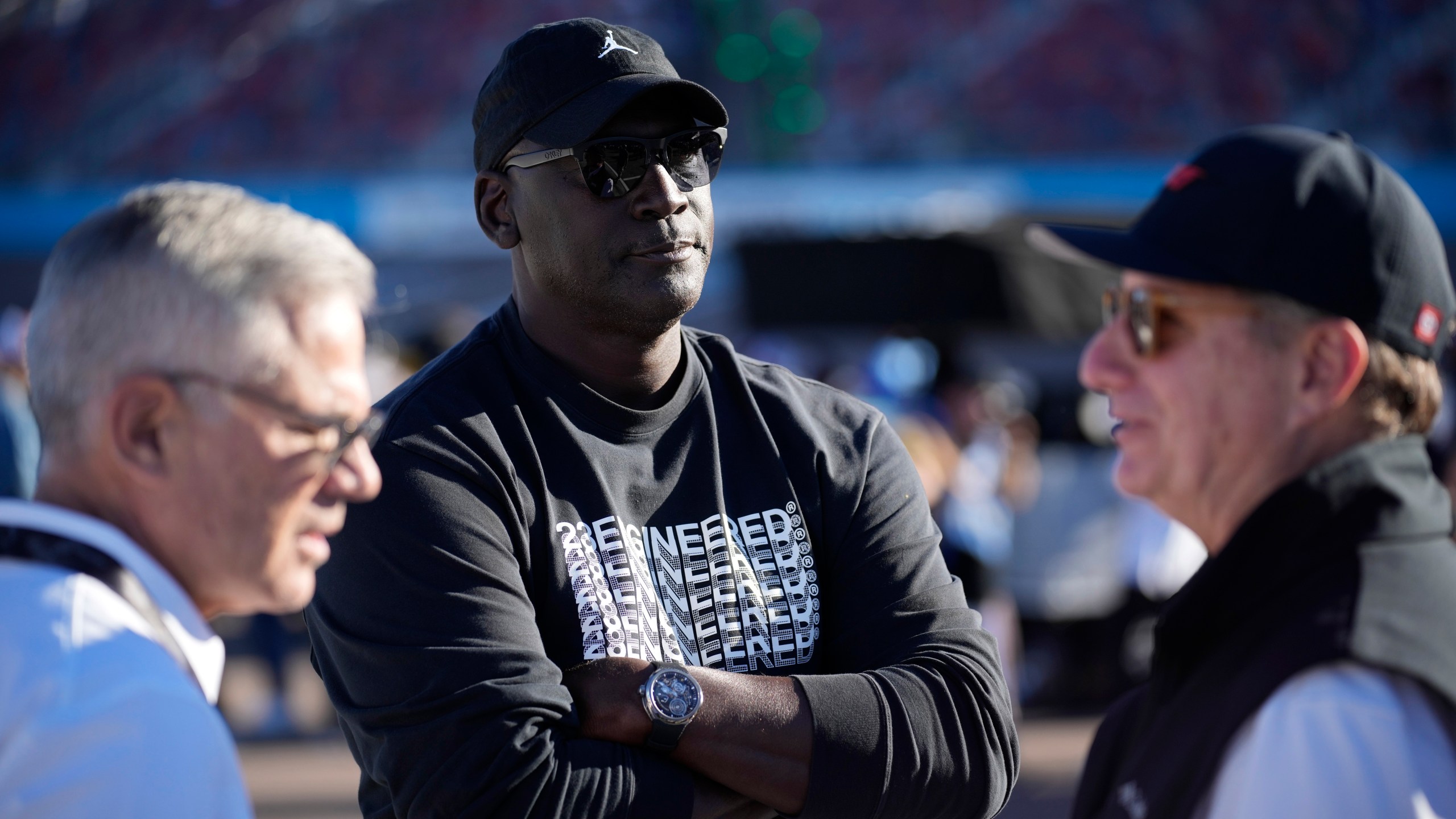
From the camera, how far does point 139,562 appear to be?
145 cm

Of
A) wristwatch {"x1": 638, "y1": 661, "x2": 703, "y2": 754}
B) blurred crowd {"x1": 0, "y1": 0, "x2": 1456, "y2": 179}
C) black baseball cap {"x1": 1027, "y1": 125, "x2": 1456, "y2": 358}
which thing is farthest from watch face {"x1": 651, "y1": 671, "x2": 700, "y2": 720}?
blurred crowd {"x1": 0, "y1": 0, "x2": 1456, "y2": 179}

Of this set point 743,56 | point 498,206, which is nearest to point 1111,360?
point 498,206

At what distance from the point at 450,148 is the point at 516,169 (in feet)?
61.6

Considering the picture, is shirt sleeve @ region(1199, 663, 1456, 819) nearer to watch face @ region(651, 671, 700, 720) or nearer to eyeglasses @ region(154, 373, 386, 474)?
watch face @ region(651, 671, 700, 720)

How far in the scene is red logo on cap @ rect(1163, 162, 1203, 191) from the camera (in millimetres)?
1773

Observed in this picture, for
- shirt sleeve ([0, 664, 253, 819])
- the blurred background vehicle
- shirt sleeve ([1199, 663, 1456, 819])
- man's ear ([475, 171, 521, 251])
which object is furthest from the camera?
the blurred background vehicle

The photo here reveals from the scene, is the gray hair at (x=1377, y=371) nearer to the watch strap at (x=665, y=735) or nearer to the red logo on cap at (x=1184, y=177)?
the red logo on cap at (x=1184, y=177)

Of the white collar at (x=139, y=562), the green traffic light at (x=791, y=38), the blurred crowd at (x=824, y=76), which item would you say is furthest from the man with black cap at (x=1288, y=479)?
the blurred crowd at (x=824, y=76)

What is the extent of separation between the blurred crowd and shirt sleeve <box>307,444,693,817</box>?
17.0m

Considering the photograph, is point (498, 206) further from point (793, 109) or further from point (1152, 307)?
point (793, 109)

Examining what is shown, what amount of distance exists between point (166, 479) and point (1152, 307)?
1.24 m

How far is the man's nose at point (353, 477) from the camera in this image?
166 cm

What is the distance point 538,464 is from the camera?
2135 mm

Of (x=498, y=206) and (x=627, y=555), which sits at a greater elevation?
(x=498, y=206)
